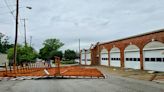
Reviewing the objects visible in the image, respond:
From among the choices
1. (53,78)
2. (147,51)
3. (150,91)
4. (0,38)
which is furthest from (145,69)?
(0,38)

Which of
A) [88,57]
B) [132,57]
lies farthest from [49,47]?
[132,57]

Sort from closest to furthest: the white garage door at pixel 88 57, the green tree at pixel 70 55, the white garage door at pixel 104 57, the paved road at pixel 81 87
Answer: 1. the paved road at pixel 81 87
2. the white garage door at pixel 104 57
3. the white garage door at pixel 88 57
4. the green tree at pixel 70 55

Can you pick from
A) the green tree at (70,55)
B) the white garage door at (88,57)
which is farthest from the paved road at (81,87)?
the green tree at (70,55)

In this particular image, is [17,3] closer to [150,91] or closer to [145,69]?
[145,69]

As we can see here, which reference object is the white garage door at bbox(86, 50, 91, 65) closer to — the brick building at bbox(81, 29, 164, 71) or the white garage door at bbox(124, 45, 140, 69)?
the brick building at bbox(81, 29, 164, 71)

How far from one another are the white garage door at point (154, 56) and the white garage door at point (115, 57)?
12494 millimetres

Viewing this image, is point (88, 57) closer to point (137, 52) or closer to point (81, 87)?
point (137, 52)

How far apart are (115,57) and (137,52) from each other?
12.0 metres

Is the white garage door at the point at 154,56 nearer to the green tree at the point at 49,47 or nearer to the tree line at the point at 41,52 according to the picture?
the tree line at the point at 41,52

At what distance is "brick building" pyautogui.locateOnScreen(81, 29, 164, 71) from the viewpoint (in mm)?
37438

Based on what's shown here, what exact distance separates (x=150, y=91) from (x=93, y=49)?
56.8 metres

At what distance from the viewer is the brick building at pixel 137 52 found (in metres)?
37.4

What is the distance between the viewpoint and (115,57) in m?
56.0

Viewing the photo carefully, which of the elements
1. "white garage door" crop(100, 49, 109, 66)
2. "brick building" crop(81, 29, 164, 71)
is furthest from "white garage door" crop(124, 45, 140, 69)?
"white garage door" crop(100, 49, 109, 66)
